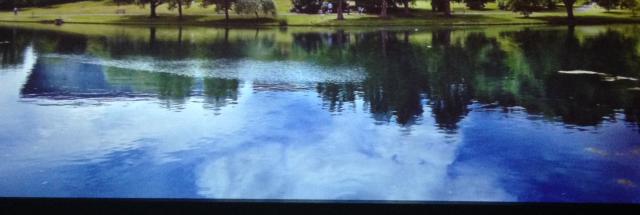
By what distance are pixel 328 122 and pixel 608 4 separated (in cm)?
872

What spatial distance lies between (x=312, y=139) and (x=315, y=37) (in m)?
13.3

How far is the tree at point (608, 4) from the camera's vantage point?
1411 centimetres

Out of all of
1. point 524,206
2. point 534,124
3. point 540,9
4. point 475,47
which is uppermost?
point 540,9

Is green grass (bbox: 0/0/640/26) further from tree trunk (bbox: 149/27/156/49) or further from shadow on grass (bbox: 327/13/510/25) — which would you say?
tree trunk (bbox: 149/27/156/49)

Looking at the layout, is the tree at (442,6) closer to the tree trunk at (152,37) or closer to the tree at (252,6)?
the tree at (252,6)

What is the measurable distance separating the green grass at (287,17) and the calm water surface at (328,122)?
606 mm

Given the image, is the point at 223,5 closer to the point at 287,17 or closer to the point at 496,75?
the point at 287,17

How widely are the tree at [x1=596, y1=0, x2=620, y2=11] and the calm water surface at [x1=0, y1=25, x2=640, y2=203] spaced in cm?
71

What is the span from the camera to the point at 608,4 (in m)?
14.6

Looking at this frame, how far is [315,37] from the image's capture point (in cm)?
2277

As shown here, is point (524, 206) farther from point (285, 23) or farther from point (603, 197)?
point (285, 23)

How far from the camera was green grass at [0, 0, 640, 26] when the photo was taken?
17.1 m

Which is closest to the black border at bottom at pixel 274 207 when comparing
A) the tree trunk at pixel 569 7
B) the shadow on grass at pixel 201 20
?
the tree trunk at pixel 569 7

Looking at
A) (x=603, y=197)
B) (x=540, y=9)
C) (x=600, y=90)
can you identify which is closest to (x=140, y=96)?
(x=603, y=197)
